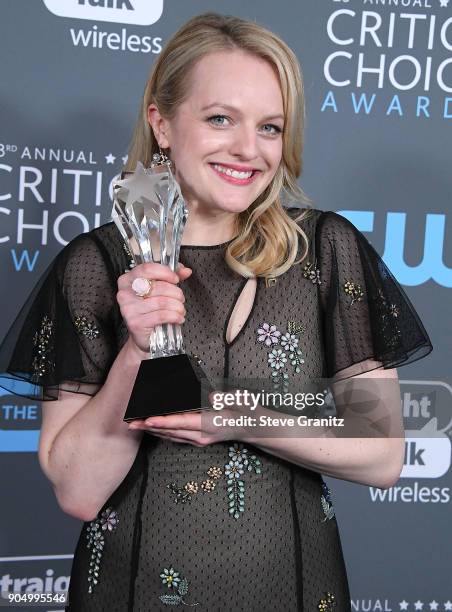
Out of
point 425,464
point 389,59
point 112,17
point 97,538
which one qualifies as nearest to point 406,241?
point 389,59

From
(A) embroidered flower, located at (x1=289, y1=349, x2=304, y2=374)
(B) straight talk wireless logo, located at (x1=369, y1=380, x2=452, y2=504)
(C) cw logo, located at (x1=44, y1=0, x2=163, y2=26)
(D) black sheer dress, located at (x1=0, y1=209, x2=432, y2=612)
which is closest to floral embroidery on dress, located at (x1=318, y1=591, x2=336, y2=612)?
(D) black sheer dress, located at (x1=0, y1=209, x2=432, y2=612)

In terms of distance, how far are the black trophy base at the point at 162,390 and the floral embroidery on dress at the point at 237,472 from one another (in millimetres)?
169

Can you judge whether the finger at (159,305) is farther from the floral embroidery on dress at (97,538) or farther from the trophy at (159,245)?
the floral embroidery on dress at (97,538)

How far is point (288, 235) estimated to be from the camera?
1.18 m

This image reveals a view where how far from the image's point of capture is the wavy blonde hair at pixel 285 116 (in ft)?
3.65

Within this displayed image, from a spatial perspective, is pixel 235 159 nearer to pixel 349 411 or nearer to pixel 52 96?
pixel 349 411

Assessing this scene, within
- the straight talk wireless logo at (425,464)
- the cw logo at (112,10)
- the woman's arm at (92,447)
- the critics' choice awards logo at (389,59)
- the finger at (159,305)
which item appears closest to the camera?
the finger at (159,305)

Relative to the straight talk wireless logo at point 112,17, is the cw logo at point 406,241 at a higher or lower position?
lower

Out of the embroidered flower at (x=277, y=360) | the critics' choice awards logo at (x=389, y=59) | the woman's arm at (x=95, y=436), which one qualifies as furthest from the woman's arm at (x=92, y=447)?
the critics' choice awards logo at (x=389, y=59)

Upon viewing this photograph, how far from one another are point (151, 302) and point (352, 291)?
370mm

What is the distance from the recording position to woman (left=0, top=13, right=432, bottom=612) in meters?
1.07

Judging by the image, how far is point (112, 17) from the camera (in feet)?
6.19

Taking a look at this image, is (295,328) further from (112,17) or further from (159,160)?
(112,17)

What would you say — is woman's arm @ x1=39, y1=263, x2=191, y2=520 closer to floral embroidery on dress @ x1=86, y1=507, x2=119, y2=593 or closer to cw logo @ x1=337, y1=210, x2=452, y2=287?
floral embroidery on dress @ x1=86, y1=507, x2=119, y2=593
